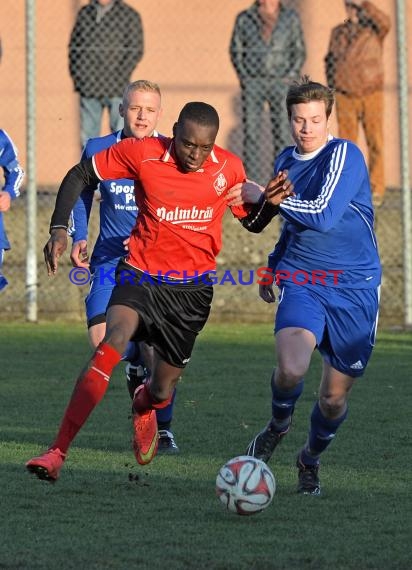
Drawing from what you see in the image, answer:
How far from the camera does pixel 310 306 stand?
6.54 metres

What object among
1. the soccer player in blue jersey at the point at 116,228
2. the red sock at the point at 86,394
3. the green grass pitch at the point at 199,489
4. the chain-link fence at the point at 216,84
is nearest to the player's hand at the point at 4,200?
the green grass pitch at the point at 199,489

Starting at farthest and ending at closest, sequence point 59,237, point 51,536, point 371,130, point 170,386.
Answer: point 371,130 → point 170,386 → point 59,237 → point 51,536

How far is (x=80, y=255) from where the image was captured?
8.18 metres

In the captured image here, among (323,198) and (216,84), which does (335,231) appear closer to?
(323,198)

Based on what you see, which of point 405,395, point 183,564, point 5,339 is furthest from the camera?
→ point 5,339

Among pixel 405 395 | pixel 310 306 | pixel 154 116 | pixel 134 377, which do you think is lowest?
pixel 405 395

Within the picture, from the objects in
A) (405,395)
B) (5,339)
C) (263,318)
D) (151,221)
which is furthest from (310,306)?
(263,318)

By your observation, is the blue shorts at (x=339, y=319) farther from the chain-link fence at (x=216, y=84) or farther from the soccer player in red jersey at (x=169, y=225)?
the chain-link fence at (x=216, y=84)

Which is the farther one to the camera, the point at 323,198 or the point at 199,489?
the point at 199,489

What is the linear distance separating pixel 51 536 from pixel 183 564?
2.21 feet

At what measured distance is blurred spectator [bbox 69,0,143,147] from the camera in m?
13.9

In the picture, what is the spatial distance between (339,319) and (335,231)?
43cm

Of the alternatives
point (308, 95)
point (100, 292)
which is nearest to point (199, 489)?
point (308, 95)

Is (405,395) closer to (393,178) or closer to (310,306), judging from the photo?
(310,306)
